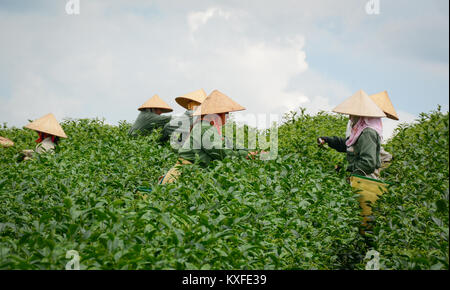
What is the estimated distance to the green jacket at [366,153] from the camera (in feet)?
15.9

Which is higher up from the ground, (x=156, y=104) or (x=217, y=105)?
(x=156, y=104)

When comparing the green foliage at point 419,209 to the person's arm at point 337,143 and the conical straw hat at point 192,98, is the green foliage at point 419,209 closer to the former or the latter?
the person's arm at point 337,143

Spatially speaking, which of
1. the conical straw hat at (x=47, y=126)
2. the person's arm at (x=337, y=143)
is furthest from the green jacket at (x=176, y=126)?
the person's arm at (x=337, y=143)

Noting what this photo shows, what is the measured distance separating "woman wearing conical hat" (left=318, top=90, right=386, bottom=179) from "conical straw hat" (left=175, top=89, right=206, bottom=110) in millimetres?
3524

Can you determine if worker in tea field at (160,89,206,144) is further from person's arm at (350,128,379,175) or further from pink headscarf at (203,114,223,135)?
person's arm at (350,128,379,175)

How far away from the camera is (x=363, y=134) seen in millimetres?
4969

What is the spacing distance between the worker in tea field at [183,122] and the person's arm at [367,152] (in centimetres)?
232

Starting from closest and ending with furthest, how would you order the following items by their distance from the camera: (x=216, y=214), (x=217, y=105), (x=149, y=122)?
(x=216, y=214)
(x=217, y=105)
(x=149, y=122)

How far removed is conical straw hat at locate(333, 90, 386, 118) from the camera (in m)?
4.92

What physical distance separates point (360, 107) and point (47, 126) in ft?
16.3

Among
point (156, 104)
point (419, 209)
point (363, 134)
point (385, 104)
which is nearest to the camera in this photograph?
point (419, 209)

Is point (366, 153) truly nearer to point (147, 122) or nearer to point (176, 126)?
point (176, 126)

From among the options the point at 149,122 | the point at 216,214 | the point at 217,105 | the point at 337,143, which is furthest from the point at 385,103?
the point at 149,122
